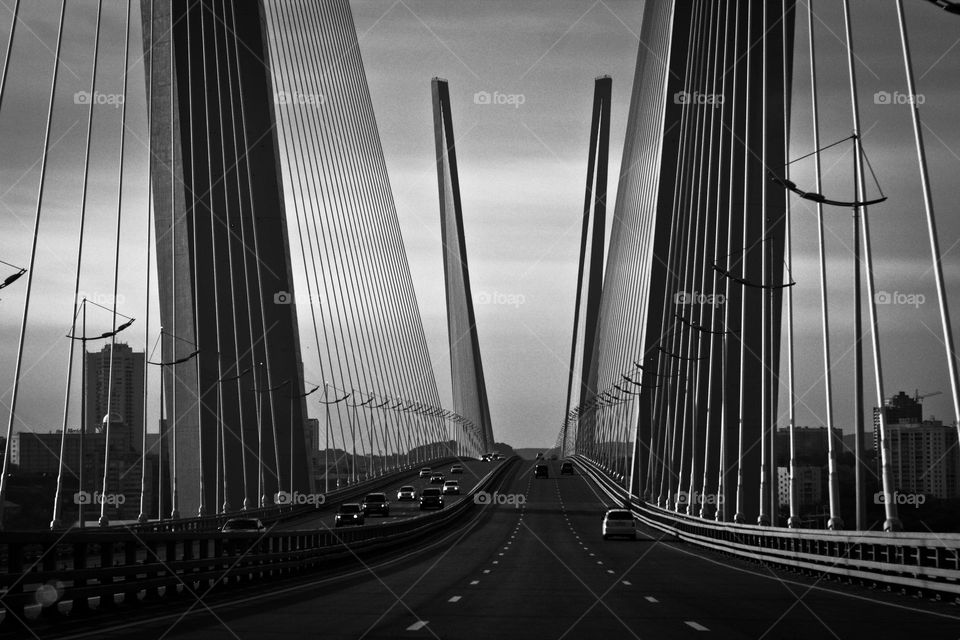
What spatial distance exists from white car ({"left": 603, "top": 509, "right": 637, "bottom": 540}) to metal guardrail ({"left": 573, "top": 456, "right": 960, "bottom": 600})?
357 inches

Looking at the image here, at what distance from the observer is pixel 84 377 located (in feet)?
144

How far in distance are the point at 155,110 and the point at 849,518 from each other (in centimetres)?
4925

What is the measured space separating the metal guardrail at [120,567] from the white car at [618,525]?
2436 cm

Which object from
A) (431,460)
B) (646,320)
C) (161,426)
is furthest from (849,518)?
(431,460)

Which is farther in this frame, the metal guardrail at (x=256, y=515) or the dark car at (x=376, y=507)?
the dark car at (x=376, y=507)

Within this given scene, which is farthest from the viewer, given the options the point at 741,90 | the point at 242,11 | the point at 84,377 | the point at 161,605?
the point at 242,11

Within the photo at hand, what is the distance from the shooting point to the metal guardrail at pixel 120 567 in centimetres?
1552

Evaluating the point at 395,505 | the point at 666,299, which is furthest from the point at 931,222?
the point at 395,505

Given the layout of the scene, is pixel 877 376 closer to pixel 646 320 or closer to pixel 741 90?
pixel 741 90

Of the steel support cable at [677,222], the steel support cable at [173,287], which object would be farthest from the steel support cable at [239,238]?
the steel support cable at [677,222]

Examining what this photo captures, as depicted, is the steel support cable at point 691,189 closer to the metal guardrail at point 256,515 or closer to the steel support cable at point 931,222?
the metal guardrail at point 256,515

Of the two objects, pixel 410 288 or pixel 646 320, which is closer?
pixel 646 320

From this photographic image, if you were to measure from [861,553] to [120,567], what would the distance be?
49.1 feet

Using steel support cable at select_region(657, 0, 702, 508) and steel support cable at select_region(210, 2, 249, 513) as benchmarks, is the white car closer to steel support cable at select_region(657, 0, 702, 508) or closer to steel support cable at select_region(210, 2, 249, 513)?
steel support cable at select_region(657, 0, 702, 508)
